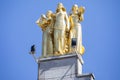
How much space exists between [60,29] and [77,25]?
1.11 meters

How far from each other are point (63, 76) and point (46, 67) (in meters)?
1.32

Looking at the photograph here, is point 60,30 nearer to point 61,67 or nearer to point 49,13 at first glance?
point 49,13

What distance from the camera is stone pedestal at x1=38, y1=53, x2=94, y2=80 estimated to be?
3831 cm

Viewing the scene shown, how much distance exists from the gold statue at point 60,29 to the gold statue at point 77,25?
0.38 meters

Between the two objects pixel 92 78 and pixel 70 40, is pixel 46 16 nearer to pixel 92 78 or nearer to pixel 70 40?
pixel 70 40

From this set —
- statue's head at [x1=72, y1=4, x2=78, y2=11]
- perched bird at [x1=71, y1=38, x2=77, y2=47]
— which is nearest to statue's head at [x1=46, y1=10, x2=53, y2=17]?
statue's head at [x1=72, y1=4, x2=78, y2=11]

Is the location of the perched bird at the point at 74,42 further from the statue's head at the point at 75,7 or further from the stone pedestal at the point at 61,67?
the statue's head at the point at 75,7

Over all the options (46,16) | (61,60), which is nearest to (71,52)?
(61,60)

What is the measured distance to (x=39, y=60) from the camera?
1549 inches

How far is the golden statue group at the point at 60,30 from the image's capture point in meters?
39.6

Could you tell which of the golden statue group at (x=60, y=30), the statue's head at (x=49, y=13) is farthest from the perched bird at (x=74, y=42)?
the statue's head at (x=49, y=13)

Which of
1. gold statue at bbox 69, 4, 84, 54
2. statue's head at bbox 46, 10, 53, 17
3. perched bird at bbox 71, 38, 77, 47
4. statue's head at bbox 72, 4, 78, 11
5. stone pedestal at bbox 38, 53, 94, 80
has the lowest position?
stone pedestal at bbox 38, 53, 94, 80

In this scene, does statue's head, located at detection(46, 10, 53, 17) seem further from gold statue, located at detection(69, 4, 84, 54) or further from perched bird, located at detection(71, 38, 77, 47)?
perched bird, located at detection(71, 38, 77, 47)

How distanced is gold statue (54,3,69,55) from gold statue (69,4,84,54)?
385 mm
